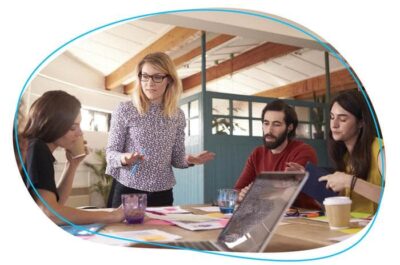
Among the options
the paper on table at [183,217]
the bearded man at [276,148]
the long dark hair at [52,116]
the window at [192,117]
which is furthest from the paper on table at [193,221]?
the long dark hair at [52,116]

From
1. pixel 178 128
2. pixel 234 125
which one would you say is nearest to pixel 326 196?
pixel 234 125

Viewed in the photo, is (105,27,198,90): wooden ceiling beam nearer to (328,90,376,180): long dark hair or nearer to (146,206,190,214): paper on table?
(146,206,190,214): paper on table

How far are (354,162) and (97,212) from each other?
0.68 m

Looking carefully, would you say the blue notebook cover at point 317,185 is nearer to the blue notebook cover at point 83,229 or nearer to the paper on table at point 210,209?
the paper on table at point 210,209

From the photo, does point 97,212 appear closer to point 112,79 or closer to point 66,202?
point 66,202

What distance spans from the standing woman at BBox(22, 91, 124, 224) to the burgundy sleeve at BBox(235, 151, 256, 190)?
1.47 feet

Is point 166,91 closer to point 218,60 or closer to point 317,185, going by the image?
point 218,60

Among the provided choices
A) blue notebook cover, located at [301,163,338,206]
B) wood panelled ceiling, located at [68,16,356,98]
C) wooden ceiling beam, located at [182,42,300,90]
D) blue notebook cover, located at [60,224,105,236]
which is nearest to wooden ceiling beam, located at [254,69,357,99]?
wood panelled ceiling, located at [68,16,356,98]

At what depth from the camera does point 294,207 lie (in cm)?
102

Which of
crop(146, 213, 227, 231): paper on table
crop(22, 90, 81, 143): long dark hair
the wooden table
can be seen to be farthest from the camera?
crop(22, 90, 81, 143): long dark hair

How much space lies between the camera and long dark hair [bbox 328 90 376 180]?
109 cm

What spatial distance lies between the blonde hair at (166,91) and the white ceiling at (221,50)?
0.02 m

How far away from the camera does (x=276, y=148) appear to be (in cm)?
111

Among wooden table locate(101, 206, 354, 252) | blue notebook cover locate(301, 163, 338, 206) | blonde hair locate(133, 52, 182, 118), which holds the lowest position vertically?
wooden table locate(101, 206, 354, 252)
